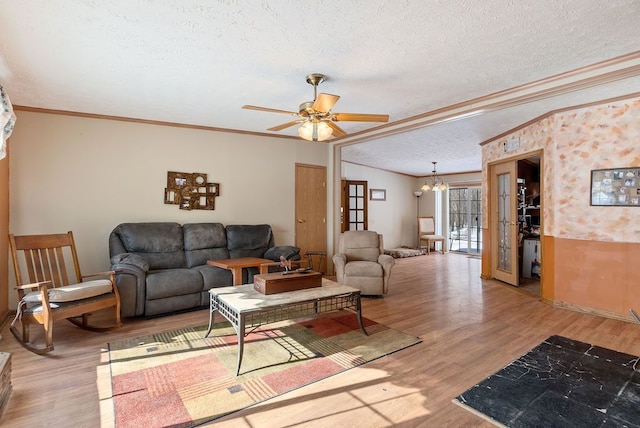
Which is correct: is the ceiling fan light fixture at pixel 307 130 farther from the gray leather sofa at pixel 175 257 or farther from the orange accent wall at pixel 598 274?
the orange accent wall at pixel 598 274

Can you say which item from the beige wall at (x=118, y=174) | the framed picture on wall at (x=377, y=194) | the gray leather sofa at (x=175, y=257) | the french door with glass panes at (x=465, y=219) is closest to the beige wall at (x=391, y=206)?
the framed picture on wall at (x=377, y=194)

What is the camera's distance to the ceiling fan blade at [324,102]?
2.63 m

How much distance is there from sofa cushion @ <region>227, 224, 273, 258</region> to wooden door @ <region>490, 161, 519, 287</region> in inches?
150

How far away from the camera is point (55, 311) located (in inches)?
109

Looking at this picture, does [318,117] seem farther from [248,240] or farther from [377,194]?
[377,194]

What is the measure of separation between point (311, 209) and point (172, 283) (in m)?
2.81

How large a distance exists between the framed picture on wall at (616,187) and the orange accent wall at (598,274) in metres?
0.47

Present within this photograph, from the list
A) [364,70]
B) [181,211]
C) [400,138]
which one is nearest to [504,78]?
[364,70]

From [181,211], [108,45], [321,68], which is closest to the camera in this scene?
[108,45]

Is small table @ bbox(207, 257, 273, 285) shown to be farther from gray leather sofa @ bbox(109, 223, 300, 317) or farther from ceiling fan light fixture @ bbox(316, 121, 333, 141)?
ceiling fan light fixture @ bbox(316, 121, 333, 141)

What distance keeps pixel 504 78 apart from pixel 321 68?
69.5 inches

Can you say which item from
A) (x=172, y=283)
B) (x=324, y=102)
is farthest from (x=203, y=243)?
(x=324, y=102)

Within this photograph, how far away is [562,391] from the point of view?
2217mm

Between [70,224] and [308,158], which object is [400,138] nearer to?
[308,158]
